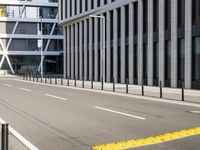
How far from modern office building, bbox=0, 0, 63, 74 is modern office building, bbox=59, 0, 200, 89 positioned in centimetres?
3358

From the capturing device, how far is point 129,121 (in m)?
13.3

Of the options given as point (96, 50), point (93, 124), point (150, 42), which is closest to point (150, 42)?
point (150, 42)

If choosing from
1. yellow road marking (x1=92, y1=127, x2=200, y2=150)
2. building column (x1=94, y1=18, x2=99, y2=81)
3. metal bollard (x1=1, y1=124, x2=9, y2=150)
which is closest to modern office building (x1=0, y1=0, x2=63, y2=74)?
building column (x1=94, y1=18, x2=99, y2=81)

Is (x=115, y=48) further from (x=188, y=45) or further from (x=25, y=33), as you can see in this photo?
(x=25, y=33)

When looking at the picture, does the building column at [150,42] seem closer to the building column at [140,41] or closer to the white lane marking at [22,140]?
the building column at [140,41]

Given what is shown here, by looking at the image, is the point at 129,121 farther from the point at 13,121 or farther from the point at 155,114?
the point at 13,121

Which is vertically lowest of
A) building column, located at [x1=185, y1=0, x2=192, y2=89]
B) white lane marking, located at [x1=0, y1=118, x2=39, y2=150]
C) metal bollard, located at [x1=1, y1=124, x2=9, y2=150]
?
white lane marking, located at [x1=0, y1=118, x2=39, y2=150]

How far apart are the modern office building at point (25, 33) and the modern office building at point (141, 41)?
110 ft

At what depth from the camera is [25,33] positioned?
91.8m

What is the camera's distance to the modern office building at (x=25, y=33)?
3553 inches

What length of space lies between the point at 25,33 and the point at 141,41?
56.0m

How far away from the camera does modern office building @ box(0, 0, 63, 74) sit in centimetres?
9025

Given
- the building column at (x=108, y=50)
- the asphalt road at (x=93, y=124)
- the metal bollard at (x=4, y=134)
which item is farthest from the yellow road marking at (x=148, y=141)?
the building column at (x=108, y=50)

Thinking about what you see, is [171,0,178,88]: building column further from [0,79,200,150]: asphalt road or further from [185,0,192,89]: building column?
[0,79,200,150]: asphalt road
